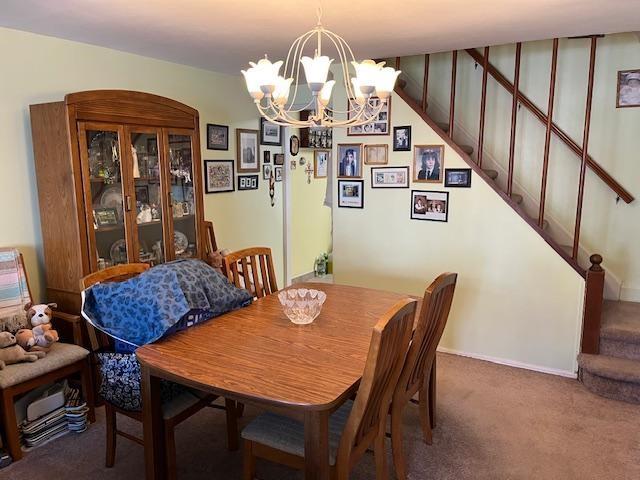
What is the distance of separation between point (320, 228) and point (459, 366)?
295cm

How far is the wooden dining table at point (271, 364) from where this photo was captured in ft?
5.07

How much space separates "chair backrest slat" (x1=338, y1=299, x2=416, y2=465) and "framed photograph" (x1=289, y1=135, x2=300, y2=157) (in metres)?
3.53

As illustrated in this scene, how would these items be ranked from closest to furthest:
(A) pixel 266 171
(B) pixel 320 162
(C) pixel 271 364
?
(C) pixel 271 364 → (A) pixel 266 171 → (B) pixel 320 162

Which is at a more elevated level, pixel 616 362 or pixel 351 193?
pixel 351 193

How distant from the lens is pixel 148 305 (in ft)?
6.57

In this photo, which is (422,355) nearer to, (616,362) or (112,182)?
(616,362)

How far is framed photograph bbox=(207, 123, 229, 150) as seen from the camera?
3.96 metres

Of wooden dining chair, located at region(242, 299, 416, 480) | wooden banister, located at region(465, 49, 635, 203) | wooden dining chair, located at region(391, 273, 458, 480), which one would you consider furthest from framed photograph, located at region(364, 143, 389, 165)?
wooden dining chair, located at region(242, 299, 416, 480)

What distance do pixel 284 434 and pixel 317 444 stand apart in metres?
0.28

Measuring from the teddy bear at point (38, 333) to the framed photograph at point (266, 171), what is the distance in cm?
242

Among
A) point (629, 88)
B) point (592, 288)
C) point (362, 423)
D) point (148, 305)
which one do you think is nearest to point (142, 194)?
point (148, 305)

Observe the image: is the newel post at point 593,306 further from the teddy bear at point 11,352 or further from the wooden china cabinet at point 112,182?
the teddy bear at point 11,352

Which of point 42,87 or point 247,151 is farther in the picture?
point 247,151

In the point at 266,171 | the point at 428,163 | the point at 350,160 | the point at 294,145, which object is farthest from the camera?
the point at 294,145
